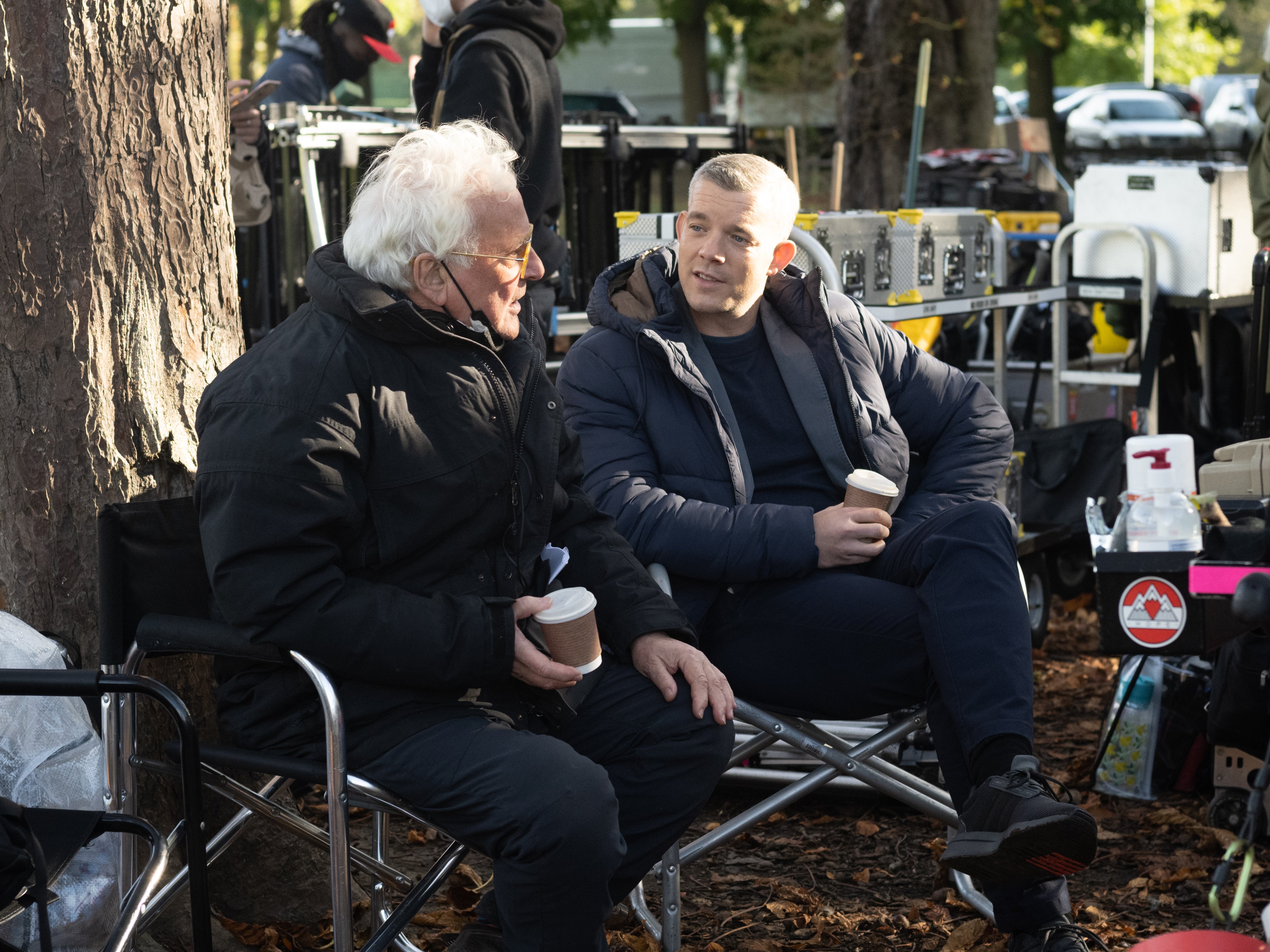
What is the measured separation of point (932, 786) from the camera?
3104 mm

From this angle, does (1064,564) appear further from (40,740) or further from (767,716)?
(40,740)

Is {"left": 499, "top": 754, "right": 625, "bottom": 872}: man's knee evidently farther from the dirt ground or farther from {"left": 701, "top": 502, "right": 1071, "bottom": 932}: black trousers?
the dirt ground

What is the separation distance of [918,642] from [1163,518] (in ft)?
2.44

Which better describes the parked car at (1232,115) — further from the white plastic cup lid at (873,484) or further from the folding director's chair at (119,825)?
the folding director's chair at (119,825)

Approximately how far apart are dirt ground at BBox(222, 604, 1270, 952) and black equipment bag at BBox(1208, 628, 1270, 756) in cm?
25

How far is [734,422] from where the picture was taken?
320cm

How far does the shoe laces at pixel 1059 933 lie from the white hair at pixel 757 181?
161 cm

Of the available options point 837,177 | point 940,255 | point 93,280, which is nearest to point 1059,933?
point 93,280

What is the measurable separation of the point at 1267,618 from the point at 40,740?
2043 millimetres

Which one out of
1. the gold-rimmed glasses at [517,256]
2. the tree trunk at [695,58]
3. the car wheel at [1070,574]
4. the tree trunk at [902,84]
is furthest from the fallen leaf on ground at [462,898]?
the tree trunk at [695,58]

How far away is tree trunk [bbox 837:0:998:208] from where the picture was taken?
10.8m

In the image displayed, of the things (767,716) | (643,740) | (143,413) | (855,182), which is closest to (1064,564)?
(767,716)

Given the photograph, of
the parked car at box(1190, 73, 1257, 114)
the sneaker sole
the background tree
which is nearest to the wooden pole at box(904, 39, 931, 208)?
the sneaker sole

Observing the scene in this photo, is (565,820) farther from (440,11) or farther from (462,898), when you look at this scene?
(440,11)
